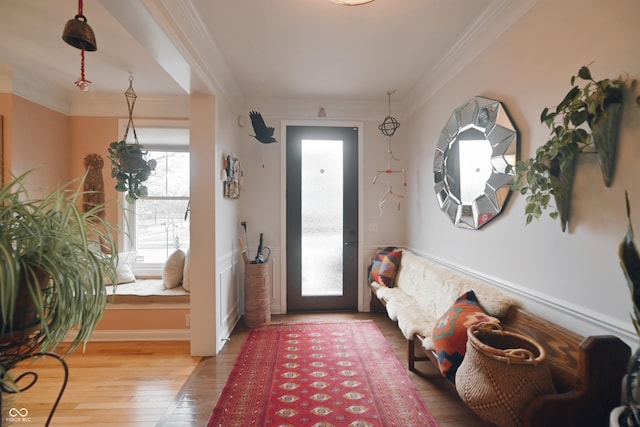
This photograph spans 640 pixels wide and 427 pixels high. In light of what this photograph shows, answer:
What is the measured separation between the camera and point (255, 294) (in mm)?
3174

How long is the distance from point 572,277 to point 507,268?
46cm

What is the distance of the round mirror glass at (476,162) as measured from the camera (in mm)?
1880

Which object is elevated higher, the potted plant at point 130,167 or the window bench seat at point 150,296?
the potted plant at point 130,167

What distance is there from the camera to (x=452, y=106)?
2.57 metres

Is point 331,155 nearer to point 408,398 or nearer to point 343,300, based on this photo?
point 343,300

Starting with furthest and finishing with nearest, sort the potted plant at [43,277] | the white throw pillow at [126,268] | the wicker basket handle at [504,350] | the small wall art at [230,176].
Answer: the white throw pillow at [126,268]
the small wall art at [230,176]
the wicker basket handle at [504,350]
the potted plant at [43,277]

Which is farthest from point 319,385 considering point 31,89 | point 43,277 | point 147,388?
point 31,89

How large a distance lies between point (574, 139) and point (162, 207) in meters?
4.10

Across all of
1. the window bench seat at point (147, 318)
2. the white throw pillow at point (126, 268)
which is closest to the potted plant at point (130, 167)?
the white throw pillow at point (126, 268)

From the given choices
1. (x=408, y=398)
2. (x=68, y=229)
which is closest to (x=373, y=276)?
(x=408, y=398)

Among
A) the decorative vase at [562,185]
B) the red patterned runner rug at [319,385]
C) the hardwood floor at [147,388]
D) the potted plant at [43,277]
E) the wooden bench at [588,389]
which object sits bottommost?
the hardwood floor at [147,388]

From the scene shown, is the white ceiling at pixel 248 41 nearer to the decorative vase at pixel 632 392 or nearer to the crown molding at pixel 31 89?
the crown molding at pixel 31 89

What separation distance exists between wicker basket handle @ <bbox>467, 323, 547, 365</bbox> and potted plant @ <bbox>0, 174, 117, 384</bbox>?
60.9 inches

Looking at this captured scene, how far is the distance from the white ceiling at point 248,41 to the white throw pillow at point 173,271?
184cm
